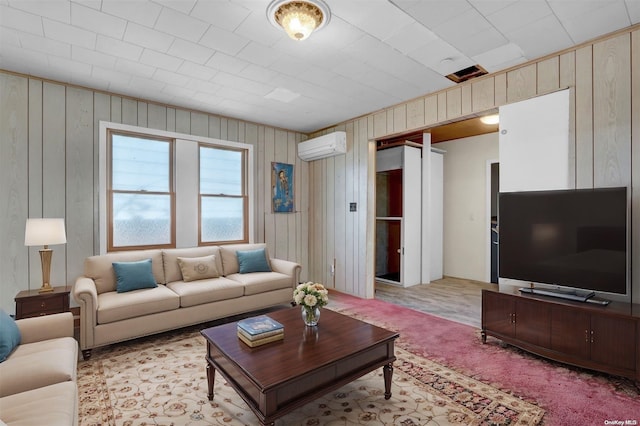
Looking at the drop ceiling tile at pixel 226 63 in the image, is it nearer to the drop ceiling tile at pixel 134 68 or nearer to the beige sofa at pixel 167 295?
the drop ceiling tile at pixel 134 68

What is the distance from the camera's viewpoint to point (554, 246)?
2805 millimetres

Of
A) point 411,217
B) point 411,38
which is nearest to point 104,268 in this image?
point 411,38

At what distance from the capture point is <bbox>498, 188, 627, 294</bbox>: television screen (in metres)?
2.51

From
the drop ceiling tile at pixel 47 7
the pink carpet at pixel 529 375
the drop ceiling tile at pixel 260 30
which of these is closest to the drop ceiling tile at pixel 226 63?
the drop ceiling tile at pixel 260 30

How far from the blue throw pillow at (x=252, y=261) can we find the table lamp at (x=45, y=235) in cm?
196

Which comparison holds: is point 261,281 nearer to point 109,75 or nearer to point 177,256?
point 177,256

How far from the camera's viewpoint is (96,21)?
247 centimetres

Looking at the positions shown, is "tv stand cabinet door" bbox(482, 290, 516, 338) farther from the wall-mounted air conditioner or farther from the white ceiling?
the wall-mounted air conditioner

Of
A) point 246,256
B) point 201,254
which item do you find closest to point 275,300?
point 246,256

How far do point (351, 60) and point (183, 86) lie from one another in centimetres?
201

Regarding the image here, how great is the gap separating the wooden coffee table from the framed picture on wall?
10.1 ft

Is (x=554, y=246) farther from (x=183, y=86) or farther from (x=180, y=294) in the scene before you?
(x=183, y=86)

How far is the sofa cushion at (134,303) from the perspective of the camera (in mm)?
2957

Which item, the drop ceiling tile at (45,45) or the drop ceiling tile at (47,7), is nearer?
the drop ceiling tile at (47,7)
